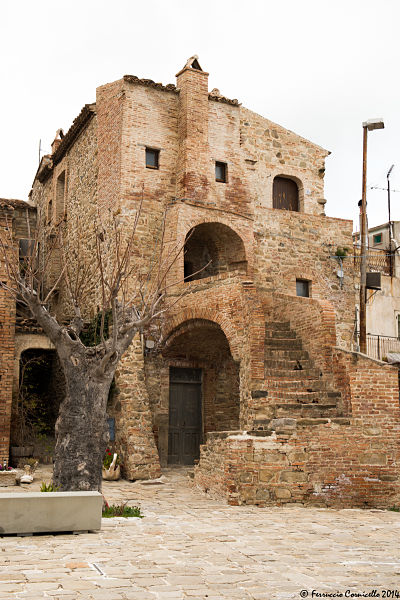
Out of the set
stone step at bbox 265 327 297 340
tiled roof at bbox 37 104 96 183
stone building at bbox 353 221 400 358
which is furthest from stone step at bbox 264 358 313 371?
tiled roof at bbox 37 104 96 183

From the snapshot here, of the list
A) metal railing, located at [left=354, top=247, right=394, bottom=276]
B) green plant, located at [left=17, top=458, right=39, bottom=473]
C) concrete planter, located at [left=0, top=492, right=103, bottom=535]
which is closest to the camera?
concrete planter, located at [left=0, top=492, right=103, bottom=535]

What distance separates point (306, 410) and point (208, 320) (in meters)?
3.82

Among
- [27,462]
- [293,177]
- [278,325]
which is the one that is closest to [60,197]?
[293,177]

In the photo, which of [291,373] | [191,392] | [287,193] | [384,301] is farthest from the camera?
[384,301]

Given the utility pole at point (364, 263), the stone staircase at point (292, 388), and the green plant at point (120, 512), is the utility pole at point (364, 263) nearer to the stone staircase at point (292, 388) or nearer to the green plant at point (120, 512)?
the stone staircase at point (292, 388)

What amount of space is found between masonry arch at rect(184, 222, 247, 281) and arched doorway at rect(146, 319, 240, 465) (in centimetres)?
219

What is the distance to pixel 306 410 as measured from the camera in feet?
41.0

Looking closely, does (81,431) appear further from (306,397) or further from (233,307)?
(233,307)

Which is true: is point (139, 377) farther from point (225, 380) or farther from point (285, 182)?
point (285, 182)

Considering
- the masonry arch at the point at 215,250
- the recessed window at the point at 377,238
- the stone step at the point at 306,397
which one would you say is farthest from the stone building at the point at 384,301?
the stone step at the point at 306,397

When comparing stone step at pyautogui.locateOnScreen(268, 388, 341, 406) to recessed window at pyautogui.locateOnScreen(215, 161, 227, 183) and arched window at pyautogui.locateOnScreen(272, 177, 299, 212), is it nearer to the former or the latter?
recessed window at pyautogui.locateOnScreen(215, 161, 227, 183)

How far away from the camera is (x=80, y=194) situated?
67.2 feet

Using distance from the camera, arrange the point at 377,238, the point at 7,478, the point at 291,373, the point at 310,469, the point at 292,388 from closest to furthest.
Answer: the point at 310,469, the point at 292,388, the point at 7,478, the point at 291,373, the point at 377,238

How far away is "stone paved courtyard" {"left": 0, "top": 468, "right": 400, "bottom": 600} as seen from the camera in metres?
5.70
